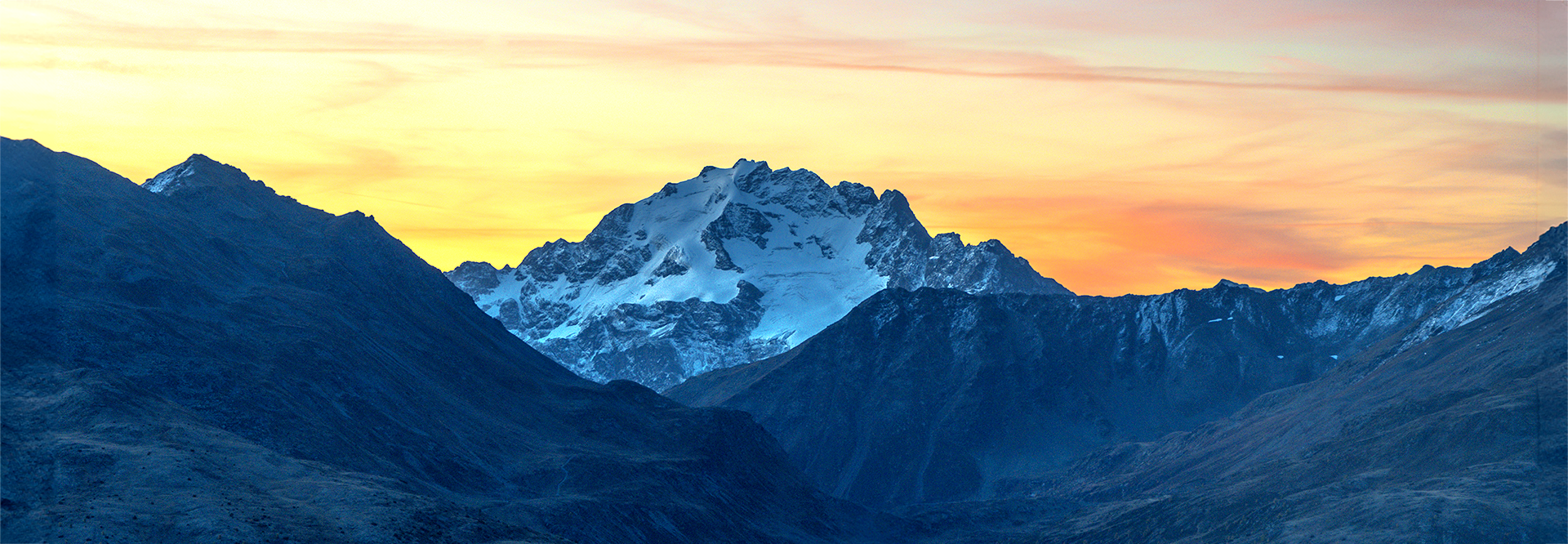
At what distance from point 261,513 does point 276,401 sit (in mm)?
56705

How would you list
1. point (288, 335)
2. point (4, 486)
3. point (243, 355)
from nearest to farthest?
1. point (4, 486)
2. point (243, 355)
3. point (288, 335)

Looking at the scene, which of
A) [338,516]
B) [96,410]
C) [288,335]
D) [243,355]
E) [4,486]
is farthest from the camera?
[288,335]

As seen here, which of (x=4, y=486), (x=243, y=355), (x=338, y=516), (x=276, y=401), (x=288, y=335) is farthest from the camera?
(x=288, y=335)

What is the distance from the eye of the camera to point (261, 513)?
364 ft

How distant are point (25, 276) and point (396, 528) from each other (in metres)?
77.3

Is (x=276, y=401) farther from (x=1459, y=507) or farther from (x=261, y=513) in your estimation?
(x=1459, y=507)

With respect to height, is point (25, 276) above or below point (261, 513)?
above

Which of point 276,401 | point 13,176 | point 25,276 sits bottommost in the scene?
point 276,401

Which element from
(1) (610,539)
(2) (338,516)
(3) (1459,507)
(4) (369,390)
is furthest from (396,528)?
(3) (1459,507)

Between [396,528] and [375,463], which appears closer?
[396,528]

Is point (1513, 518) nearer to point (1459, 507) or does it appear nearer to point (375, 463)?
point (1459, 507)

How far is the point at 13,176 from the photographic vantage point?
185 meters

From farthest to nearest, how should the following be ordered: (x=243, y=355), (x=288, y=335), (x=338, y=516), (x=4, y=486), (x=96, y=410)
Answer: (x=288, y=335)
(x=243, y=355)
(x=96, y=410)
(x=338, y=516)
(x=4, y=486)

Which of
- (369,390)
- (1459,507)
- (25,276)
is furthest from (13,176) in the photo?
(1459,507)
